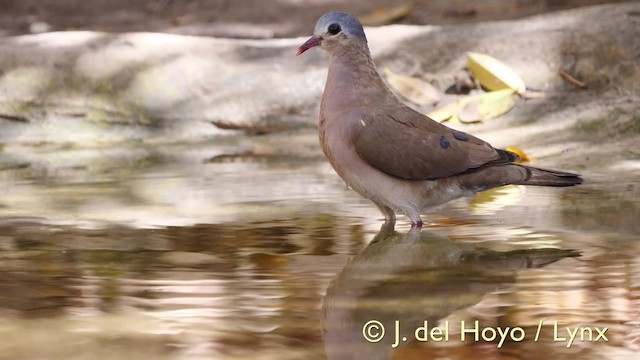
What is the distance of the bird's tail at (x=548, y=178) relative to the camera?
4.19 m

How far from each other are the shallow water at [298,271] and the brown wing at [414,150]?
0.70 ft

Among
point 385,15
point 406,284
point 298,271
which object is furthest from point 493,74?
point 406,284

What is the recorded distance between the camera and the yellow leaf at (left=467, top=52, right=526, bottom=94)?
6653mm

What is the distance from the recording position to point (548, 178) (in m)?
4.21

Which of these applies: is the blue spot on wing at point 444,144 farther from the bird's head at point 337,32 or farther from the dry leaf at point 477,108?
the dry leaf at point 477,108

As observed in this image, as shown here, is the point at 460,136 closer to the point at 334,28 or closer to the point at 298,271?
the point at 334,28

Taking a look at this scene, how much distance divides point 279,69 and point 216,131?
0.61 meters

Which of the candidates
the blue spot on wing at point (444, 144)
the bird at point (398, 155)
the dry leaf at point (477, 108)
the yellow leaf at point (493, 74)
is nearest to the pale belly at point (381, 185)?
the bird at point (398, 155)

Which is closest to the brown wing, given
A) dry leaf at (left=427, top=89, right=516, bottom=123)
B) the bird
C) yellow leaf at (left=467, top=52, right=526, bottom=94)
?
the bird

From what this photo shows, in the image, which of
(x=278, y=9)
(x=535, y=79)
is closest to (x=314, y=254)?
(x=535, y=79)

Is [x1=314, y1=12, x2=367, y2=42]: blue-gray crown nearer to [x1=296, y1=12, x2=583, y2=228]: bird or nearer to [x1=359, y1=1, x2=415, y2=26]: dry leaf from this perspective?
[x1=296, y1=12, x2=583, y2=228]: bird

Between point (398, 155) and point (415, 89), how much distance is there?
2.71 m

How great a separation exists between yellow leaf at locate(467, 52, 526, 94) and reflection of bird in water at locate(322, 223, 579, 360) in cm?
285

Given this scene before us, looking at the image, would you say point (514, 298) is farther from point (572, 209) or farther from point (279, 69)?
point (279, 69)
